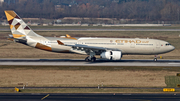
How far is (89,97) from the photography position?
29.5m

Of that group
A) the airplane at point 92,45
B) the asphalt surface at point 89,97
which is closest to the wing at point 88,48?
the airplane at point 92,45

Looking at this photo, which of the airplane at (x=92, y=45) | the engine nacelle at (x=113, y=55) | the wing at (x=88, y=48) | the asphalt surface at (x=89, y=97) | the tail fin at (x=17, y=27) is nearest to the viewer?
the asphalt surface at (x=89, y=97)

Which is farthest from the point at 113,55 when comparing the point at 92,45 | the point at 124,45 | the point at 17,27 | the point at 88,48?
the point at 17,27

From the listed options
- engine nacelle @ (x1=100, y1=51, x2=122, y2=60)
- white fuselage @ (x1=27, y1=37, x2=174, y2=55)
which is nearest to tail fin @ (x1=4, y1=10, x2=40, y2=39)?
white fuselage @ (x1=27, y1=37, x2=174, y2=55)

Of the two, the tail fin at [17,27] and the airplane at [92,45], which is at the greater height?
the tail fin at [17,27]

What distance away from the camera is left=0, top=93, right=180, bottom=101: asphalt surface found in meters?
28.4

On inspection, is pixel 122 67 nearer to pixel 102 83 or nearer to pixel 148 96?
pixel 102 83

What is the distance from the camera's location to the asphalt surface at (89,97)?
1120 inches

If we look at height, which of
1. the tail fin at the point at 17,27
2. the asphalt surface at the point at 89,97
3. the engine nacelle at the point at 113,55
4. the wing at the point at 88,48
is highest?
the tail fin at the point at 17,27

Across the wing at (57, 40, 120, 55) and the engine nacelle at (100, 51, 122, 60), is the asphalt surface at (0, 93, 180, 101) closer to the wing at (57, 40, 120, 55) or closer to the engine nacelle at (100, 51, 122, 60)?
the engine nacelle at (100, 51, 122, 60)

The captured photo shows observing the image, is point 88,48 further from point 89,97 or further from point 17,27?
point 89,97

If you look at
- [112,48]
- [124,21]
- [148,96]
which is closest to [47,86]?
[148,96]

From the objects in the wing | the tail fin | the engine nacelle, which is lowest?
the engine nacelle

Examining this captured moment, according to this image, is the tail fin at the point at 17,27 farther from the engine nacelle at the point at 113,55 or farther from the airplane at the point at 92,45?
the engine nacelle at the point at 113,55
